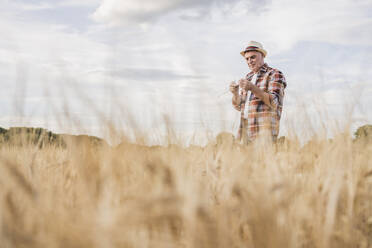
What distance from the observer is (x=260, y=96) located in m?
3.90

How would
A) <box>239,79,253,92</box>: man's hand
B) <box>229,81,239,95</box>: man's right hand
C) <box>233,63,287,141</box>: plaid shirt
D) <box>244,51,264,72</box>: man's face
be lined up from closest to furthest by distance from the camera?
<box>239,79,253,92</box>: man's hand
<box>229,81,239,95</box>: man's right hand
<box>233,63,287,141</box>: plaid shirt
<box>244,51,264,72</box>: man's face

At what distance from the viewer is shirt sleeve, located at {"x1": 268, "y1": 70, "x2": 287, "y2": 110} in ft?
13.3

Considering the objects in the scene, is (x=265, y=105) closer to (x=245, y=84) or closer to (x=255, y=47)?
(x=245, y=84)

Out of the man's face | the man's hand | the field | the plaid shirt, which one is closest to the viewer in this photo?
the field

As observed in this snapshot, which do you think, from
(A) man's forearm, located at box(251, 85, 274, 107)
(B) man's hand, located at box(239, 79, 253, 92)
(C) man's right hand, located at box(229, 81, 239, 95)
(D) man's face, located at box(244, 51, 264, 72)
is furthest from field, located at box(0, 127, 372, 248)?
(D) man's face, located at box(244, 51, 264, 72)

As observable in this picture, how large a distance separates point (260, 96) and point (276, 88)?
35cm

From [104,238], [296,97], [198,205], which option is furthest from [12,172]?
[296,97]

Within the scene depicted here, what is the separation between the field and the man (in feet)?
7.98

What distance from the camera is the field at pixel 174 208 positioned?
29.5 inches

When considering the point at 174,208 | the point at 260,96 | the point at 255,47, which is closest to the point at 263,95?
the point at 260,96

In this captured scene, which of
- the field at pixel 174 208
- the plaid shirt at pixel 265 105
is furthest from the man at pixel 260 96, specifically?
the field at pixel 174 208

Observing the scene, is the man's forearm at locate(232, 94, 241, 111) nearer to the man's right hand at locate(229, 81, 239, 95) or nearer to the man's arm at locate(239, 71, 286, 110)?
the man's right hand at locate(229, 81, 239, 95)

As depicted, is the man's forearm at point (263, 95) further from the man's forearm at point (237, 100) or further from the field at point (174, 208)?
the field at point (174, 208)

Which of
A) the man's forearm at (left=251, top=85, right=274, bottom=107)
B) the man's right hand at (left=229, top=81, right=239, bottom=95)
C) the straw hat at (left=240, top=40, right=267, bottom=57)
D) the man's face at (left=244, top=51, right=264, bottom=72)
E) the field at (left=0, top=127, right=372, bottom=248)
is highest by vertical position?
the straw hat at (left=240, top=40, right=267, bottom=57)
